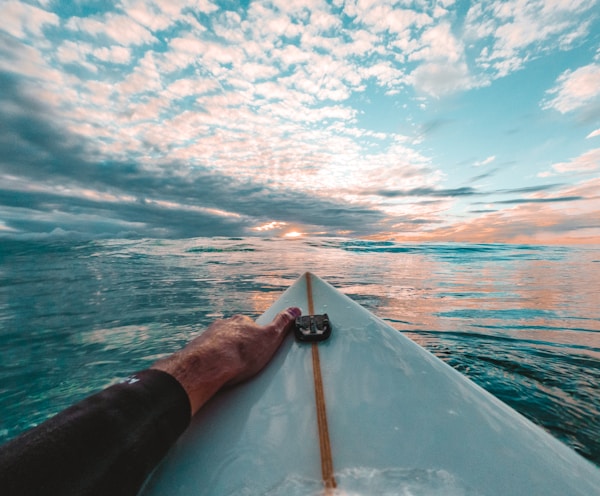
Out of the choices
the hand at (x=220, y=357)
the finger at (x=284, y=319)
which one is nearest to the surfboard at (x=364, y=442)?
the hand at (x=220, y=357)

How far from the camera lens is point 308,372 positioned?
5.14 ft

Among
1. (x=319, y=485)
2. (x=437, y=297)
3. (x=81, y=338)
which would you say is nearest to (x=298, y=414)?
(x=319, y=485)

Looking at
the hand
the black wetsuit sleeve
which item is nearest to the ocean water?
the hand

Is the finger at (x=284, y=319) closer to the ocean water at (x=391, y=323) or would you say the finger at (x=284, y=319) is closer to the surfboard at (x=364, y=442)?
the surfboard at (x=364, y=442)

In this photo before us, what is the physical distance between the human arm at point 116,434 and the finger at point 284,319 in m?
0.72

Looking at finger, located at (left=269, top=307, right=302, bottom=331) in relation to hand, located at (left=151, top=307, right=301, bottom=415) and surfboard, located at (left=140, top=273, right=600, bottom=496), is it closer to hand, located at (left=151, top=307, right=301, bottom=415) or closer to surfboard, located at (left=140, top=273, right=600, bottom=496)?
hand, located at (left=151, top=307, right=301, bottom=415)

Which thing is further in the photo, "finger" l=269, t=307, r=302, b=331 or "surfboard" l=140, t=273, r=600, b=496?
"finger" l=269, t=307, r=302, b=331

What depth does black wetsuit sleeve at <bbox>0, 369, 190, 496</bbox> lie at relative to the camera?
2.15 ft

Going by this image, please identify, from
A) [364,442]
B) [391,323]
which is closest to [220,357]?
[364,442]

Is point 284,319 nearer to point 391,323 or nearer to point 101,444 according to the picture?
point 101,444

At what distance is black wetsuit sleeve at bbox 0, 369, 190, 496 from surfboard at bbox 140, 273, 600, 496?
134 mm

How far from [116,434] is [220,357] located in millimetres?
628

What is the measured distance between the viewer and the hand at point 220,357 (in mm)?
1238

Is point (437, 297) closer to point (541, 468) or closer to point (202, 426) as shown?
point (541, 468)
